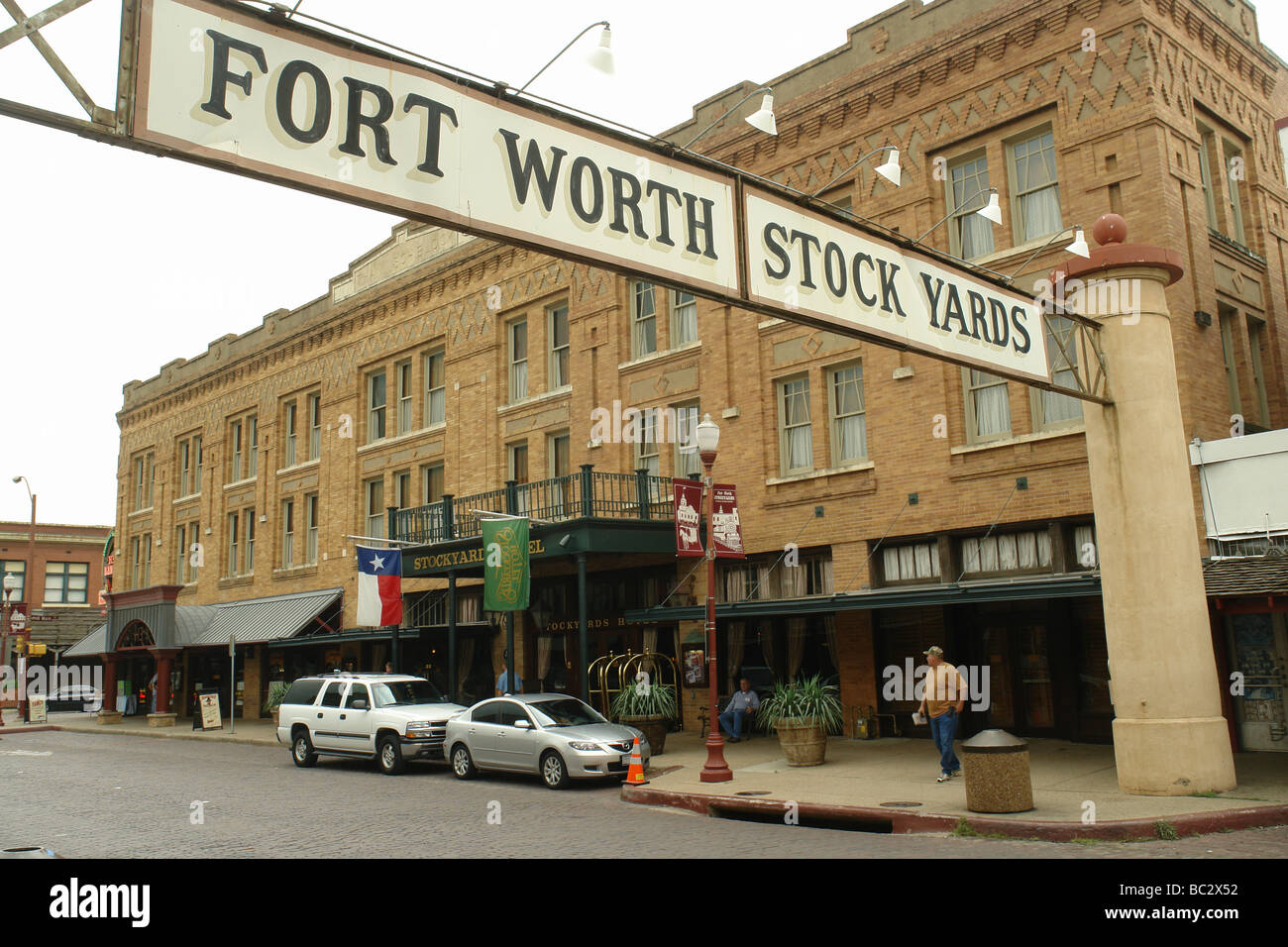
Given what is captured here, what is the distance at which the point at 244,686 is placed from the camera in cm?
3538

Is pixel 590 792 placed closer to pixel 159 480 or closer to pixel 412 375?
pixel 412 375

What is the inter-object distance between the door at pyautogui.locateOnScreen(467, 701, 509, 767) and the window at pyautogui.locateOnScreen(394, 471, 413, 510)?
13765mm

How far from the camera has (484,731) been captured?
691 inches

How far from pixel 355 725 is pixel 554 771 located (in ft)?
17.5

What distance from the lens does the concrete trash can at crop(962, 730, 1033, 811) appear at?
11195 millimetres

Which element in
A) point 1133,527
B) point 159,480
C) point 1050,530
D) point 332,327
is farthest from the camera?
point 159,480

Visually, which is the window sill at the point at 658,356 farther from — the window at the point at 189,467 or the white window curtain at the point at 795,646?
the window at the point at 189,467

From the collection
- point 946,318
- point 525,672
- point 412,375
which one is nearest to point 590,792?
point 946,318

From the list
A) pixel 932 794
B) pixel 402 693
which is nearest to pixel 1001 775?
pixel 932 794

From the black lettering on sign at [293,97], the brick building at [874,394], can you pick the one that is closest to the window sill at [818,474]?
the brick building at [874,394]

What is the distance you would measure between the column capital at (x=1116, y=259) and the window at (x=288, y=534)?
2729 cm

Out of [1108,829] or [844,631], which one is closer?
[1108,829]

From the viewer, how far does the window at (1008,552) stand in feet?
57.2

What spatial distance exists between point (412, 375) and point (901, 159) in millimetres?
15993
